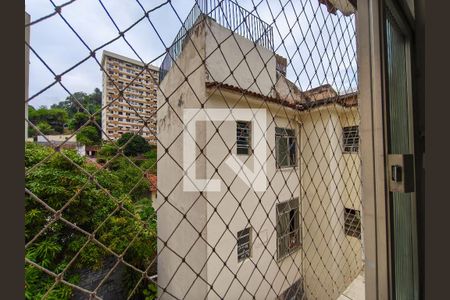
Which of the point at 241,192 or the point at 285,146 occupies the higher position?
the point at 285,146

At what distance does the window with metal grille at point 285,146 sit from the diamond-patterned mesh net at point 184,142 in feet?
0.10

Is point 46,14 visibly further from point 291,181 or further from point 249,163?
point 291,181

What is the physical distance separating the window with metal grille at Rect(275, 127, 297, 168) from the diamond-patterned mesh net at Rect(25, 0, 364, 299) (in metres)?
0.03

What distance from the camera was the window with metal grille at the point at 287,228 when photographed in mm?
3461

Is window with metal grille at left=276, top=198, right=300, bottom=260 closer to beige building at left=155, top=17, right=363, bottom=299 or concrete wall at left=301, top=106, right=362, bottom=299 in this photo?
beige building at left=155, top=17, right=363, bottom=299

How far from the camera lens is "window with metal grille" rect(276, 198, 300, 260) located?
3461mm

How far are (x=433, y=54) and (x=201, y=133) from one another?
2.16 m

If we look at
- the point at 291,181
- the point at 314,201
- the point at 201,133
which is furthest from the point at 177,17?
the point at 314,201

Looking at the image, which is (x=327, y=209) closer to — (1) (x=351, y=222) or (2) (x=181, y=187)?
(1) (x=351, y=222)

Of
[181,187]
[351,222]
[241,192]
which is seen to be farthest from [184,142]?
[351,222]

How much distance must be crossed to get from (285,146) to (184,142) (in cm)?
188

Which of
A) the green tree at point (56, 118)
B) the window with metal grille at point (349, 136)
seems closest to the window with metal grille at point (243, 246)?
the window with metal grille at point (349, 136)

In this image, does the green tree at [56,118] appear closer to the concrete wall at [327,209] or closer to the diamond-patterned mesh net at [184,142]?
the diamond-patterned mesh net at [184,142]

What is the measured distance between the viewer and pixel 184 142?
8.07ft
